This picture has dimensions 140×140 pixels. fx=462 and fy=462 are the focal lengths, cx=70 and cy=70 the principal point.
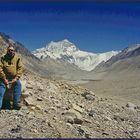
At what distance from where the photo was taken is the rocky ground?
10.1m

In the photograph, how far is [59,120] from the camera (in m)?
11.6

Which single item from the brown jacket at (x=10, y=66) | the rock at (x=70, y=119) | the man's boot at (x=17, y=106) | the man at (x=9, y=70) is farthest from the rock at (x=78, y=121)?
the brown jacket at (x=10, y=66)

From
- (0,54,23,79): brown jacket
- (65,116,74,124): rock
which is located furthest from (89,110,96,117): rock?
(0,54,23,79): brown jacket

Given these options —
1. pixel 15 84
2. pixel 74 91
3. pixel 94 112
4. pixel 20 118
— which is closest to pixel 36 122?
pixel 20 118

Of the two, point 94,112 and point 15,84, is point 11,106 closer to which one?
point 15,84

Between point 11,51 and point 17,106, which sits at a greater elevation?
point 11,51

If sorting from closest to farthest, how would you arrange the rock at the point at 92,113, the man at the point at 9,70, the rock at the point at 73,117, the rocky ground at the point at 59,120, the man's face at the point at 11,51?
the rocky ground at the point at 59,120 → the man's face at the point at 11,51 → the man at the point at 9,70 → the rock at the point at 73,117 → the rock at the point at 92,113

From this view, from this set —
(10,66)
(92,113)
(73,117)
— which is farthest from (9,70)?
(92,113)

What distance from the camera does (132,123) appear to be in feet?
46.8

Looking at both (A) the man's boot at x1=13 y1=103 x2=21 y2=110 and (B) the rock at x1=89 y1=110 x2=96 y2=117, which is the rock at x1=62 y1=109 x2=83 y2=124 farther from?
(B) the rock at x1=89 y1=110 x2=96 y2=117

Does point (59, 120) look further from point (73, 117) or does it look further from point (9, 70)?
point (9, 70)

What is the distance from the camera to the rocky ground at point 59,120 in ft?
33.1

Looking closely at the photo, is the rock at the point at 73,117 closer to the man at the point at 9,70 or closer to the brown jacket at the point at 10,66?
the man at the point at 9,70

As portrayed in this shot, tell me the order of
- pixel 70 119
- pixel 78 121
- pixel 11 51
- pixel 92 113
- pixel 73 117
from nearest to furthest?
pixel 11 51 → pixel 70 119 → pixel 78 121 → pixel 73 117 → pixel 92 113
